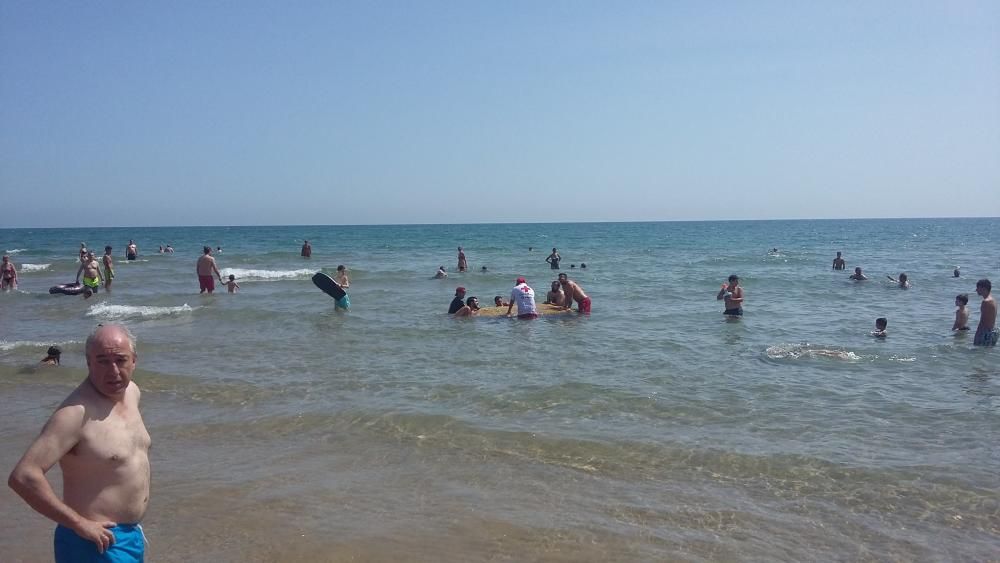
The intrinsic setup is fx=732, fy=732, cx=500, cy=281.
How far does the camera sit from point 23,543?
4.92m

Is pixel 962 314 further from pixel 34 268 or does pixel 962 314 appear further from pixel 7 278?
pixel 34 268

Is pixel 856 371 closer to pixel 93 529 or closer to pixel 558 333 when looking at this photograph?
pixel 558 333

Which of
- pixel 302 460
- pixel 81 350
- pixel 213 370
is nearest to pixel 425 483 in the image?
pixel 302 460

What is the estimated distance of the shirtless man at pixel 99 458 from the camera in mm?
2891

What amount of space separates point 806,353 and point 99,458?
10574mm

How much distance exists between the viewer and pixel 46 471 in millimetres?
2732

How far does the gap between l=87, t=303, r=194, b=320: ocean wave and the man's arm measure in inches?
596

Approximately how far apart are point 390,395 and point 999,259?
40075mm

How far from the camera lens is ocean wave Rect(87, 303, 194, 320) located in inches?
665

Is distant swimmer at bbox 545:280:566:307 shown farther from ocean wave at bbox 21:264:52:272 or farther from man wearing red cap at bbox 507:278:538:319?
ocean wave at bbox 21:264:52:272

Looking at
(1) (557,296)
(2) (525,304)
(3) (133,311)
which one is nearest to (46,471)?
(2) (525,304)

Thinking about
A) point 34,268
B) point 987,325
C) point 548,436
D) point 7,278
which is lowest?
point 34,268

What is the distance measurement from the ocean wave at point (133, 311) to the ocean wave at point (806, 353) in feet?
42.9

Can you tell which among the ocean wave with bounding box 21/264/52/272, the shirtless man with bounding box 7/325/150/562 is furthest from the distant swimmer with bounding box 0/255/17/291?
the shirtless man with bounding box 7/325/150/562
